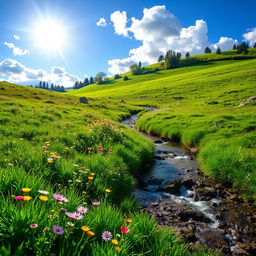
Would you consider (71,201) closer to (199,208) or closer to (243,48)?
(199,208)

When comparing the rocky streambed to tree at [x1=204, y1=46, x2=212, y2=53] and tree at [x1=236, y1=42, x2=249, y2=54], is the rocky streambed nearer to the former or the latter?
tree at [x1=236, y1=42, x2=249, y2=54]

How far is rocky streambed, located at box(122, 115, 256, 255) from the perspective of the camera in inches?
224

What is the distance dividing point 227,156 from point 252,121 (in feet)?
33.9

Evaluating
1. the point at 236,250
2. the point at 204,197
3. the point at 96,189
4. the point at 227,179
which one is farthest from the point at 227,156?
the point at 96,189

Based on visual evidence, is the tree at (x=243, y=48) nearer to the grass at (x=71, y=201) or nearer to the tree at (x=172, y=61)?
the tree at (x=172, y=61)

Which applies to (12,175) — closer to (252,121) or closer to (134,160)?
(134,160)

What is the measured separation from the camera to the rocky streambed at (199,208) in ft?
18.6

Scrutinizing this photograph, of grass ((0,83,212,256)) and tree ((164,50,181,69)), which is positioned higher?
A: tree ((164,50,181,69))

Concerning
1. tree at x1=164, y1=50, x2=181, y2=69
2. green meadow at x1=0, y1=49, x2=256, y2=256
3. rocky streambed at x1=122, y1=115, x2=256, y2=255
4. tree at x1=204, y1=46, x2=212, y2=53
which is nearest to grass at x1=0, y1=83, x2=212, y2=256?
green meadow at x1=0, y1=49, x2=256, y2=256

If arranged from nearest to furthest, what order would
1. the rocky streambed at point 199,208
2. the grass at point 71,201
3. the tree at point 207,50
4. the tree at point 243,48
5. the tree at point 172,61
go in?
the grass at point 71,201 < the rocky streambed at point 199,208 < the tree at point 243,48 < the tree at point 172,61 < the tree at point 207,50

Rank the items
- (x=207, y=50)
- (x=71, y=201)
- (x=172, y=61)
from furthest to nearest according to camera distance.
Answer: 1. (x=207, y=50)
2. (x=172, y=61)
3. (x=71, y=201)

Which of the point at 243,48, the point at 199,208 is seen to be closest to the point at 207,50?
the point at 243,48

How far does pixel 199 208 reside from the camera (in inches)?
293

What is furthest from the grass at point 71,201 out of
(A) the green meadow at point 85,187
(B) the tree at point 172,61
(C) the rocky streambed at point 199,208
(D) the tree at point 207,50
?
(D) the tree at point 207,50
